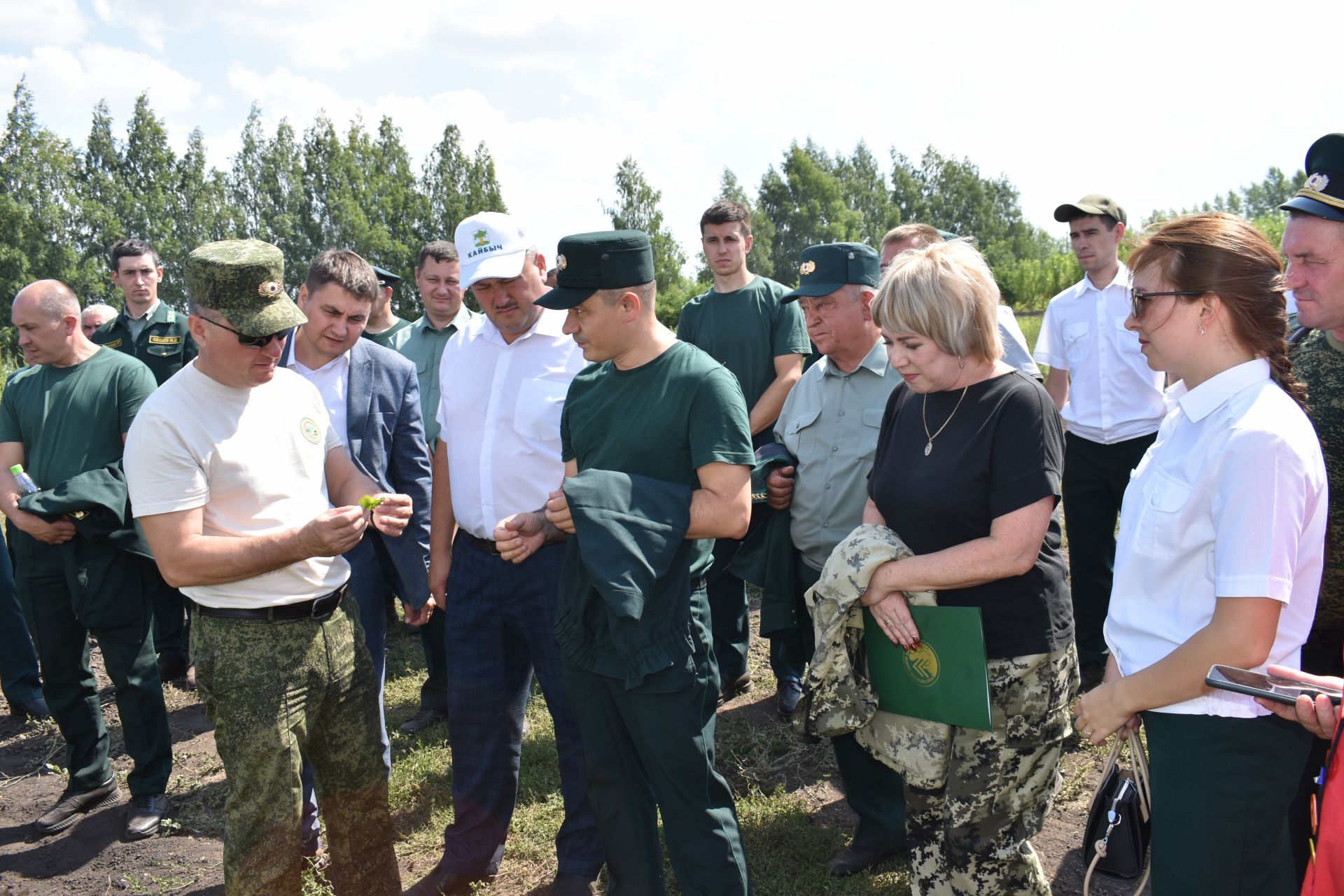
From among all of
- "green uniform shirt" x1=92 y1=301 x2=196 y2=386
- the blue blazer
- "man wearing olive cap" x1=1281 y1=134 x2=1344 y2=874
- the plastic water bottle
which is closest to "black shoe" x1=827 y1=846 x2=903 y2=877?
"man wearing olive cap" x1=1281 y1=134 x2=1344 y2=874

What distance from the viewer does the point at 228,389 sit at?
2.74 metres

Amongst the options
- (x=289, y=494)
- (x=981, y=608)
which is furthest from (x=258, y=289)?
(x=981, y=608)

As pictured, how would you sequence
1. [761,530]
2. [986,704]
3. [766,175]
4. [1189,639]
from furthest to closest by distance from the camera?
1. [766,175]
2. [761,530]
3. [986,704]
4. [1189,639]

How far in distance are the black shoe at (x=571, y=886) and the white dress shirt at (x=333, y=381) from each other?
1896mm

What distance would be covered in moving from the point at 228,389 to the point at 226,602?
631 mm

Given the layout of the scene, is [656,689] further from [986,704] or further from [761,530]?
[761,530]

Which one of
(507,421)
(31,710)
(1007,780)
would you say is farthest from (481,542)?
(31,710)

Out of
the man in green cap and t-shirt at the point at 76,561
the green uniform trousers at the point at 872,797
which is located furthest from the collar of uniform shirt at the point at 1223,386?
the man in green cap and t-shirt at the point at 76,561

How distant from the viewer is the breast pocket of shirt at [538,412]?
3.39 m

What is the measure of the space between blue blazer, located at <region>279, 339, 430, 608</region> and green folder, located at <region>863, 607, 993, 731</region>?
206cm

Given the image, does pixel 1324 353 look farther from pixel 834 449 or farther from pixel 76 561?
pixel 76 561

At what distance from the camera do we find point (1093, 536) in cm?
493

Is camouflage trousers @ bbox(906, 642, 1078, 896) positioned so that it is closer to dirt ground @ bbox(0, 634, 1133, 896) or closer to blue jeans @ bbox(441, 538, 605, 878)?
dirt ground @ bbox(0, 634, 1133, 896)

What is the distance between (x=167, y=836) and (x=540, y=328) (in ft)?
9.40
